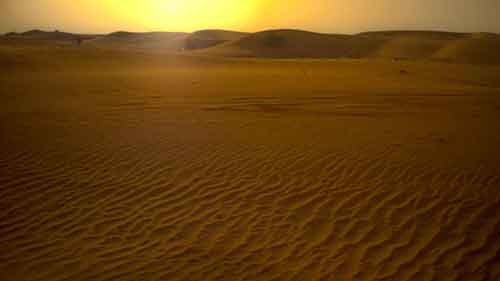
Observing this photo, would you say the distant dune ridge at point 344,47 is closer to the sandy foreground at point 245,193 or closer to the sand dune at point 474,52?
the sand dune at point 474,52

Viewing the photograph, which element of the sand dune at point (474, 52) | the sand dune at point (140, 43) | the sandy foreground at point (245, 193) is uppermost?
the sand dune at point (140, 43)

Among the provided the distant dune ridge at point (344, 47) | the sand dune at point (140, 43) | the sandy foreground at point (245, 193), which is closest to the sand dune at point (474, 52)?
the distant dune ridge at point (344, 47)

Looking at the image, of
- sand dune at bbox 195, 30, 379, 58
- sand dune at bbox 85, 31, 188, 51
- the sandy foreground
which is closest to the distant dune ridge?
sand dune at bbox 195, 30, 379, 58

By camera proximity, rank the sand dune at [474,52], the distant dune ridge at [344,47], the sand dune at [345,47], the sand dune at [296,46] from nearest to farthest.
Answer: the sand dune at [474,52] → the distant dune ridge at [344,47] → the sand dune at [345,47] → the sand dune at [296,46]

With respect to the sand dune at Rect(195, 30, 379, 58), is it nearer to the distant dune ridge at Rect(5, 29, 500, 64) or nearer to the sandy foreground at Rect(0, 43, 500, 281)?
the distant dune ridge at Rect(5, 29, 500, 64)

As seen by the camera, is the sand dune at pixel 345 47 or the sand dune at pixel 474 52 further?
the sand dune at pixel 345 47

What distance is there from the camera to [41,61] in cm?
1969

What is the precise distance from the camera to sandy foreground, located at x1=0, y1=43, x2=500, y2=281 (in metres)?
3.61

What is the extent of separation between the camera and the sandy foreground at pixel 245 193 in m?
3.61

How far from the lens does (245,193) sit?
196 inches

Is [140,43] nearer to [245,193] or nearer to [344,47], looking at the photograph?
[344,47]

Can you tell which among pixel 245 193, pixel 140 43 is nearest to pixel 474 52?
pixel 245 193

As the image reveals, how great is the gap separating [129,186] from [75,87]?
905cm

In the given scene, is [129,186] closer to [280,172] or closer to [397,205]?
[280,172]
